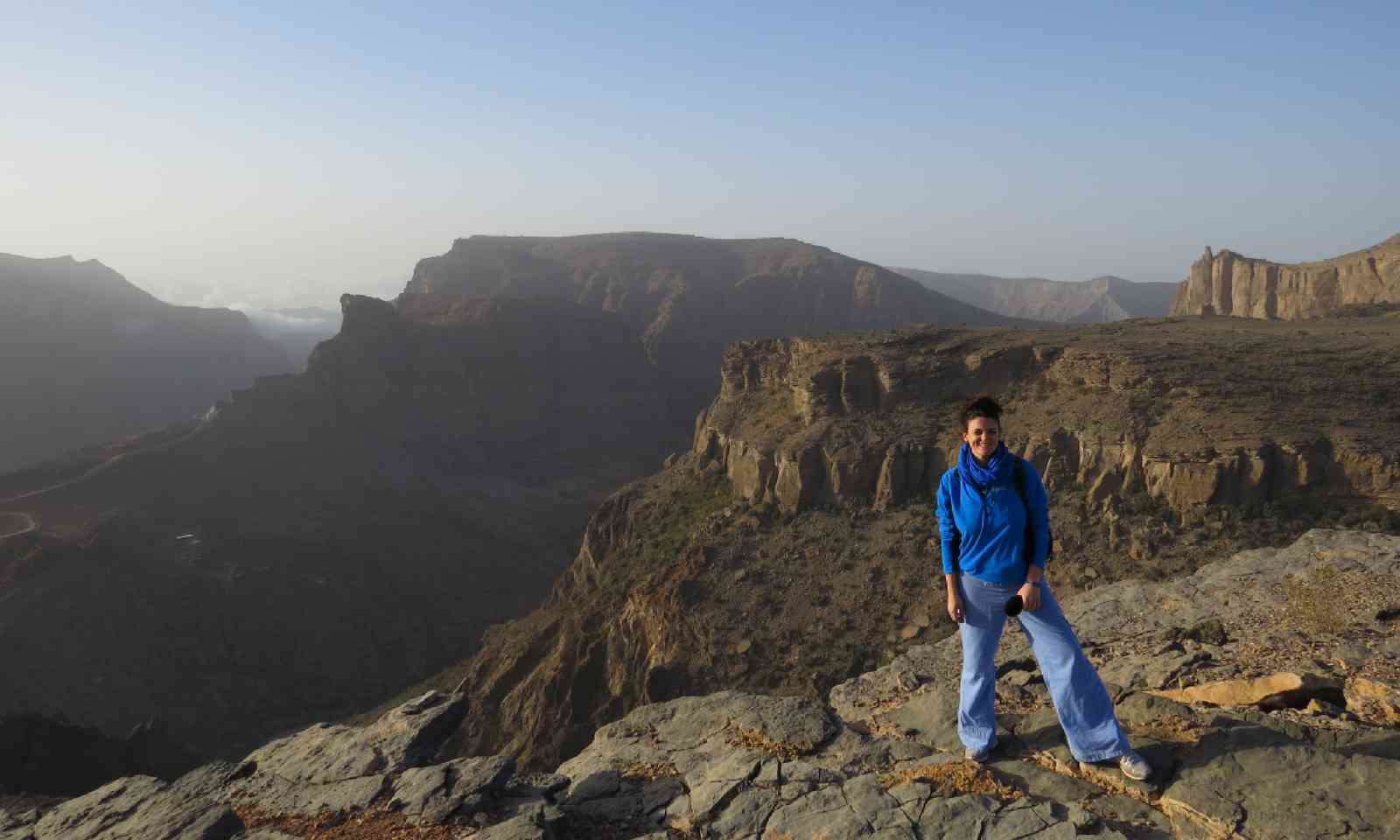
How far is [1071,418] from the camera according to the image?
23250 mm

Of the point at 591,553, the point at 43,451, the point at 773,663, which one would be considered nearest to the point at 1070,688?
the point at 773,663

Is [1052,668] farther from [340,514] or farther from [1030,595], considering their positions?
[340,514]

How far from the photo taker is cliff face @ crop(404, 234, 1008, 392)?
356 ft

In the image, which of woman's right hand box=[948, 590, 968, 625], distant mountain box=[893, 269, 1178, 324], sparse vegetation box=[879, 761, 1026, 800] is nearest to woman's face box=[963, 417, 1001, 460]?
woman's right hand box=[948, 590, 968, 625]

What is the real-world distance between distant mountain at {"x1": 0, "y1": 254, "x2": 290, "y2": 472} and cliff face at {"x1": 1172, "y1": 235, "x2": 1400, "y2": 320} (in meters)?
107

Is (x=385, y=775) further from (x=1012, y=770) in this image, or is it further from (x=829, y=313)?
(x=829, y=313)

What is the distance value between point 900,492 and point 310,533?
4115 centimetres

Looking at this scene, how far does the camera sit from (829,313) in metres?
115

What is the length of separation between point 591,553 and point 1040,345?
65.1 feet

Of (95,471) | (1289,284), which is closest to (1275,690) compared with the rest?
(1289,284)

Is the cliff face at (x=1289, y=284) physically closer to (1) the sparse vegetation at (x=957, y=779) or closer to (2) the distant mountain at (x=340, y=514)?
(2) the distant mountain at (x=340, y=514)

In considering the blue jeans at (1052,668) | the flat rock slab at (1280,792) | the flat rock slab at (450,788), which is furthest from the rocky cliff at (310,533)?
the flat rock slab at (1280,792)

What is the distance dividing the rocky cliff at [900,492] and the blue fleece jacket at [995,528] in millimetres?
15821

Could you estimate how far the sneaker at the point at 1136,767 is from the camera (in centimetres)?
555
